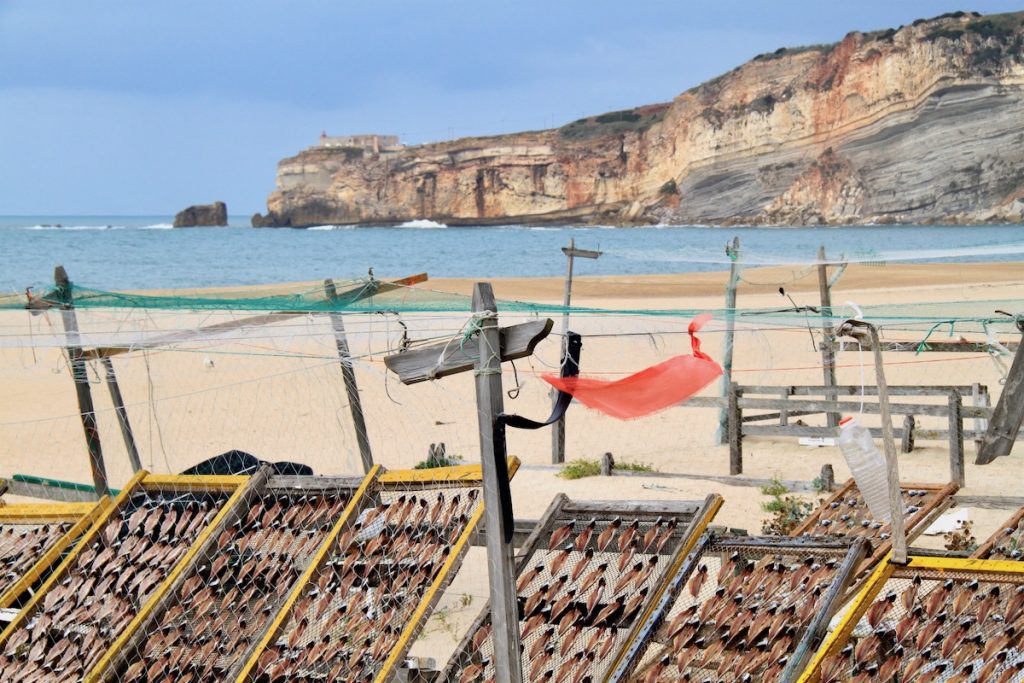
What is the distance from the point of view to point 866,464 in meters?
4.11

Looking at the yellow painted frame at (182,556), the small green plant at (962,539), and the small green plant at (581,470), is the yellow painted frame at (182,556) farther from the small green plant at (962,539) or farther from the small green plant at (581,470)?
the small green plant at (581,470)

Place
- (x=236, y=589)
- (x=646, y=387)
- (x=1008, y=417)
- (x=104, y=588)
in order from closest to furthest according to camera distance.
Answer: (x=646, y=387) < (x=236, y=589) < (x=104, y=588) < (x=1008, y=417)

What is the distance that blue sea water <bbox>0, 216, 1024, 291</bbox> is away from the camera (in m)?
45.8

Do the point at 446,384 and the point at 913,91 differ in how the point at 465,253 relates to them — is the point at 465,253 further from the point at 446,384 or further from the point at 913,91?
the point at 446,384

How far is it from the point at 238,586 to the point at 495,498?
5.48 ft

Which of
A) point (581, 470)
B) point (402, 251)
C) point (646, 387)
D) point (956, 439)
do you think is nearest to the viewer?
point (646, 387)

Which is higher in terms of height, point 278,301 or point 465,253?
point 278,301

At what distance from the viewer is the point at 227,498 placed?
5.49m

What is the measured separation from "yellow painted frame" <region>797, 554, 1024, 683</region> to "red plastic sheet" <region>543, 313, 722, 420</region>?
3.16 ft

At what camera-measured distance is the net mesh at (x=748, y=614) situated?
423 cm

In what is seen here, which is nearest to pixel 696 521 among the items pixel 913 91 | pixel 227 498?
pixel 227 498

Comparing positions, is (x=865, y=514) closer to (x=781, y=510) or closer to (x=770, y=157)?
(x=781, y=510)

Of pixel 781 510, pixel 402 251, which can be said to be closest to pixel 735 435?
pixel 781 510

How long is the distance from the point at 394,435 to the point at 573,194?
8417 cm
